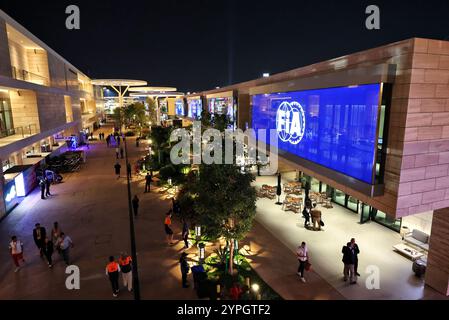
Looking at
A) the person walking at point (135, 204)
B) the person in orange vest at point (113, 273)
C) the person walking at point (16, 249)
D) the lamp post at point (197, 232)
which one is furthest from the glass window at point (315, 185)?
the person walking at point (16, 249)

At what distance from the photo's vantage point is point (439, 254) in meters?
8.93

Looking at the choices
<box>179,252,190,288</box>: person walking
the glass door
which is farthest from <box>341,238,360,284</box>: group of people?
the glass door

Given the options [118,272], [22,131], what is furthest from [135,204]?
[22,131]

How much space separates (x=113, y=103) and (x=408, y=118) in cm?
13095

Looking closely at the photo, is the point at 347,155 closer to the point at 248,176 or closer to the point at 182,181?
the point at 248,176

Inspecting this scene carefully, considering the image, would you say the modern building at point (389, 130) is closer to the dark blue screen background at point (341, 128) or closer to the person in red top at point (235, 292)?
the dark blue screen background at point (341, 128)

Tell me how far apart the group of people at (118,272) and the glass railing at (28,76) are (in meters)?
15.7

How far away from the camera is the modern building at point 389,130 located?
6277 millimetres

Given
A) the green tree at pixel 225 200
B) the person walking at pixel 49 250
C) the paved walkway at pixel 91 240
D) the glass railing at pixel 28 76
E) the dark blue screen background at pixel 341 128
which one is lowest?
the paved walkway at pixel 91 240

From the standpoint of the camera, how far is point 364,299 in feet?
29.1

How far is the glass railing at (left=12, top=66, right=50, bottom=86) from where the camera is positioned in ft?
62.3

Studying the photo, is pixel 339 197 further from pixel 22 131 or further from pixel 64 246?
pixel 22 131

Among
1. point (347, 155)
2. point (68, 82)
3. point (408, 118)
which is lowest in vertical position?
point (347, 155)
